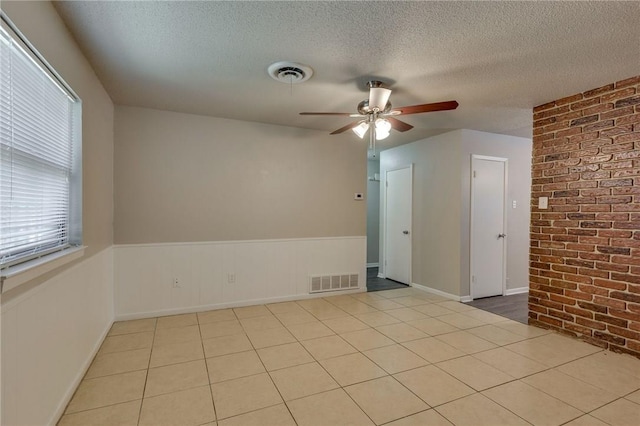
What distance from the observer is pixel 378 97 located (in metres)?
2.58

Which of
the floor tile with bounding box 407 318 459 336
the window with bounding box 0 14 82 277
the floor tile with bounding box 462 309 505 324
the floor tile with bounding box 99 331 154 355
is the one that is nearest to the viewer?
the window with bounding box 0 14 82 277

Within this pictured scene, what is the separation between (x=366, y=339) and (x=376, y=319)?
23.1 inches

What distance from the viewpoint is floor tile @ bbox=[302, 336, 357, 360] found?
2.69m

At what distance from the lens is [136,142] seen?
11.5 ft

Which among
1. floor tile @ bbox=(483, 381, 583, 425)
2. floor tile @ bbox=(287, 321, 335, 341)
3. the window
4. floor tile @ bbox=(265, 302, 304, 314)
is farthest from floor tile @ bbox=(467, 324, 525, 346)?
the window

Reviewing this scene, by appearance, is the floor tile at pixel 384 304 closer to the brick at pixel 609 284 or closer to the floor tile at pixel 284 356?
the floor tile at pixel 284 356

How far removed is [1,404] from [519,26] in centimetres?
327

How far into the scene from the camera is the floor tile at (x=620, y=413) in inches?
72.7

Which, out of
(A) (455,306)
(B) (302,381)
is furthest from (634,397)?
(B) (302,381)

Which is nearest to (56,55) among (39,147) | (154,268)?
(39,147)

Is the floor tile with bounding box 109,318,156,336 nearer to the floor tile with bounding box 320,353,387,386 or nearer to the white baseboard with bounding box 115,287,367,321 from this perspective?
the white baseboard with bounding box 115,287,367,321

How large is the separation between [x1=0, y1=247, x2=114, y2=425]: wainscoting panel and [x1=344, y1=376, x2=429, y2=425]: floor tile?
1750 millimetres

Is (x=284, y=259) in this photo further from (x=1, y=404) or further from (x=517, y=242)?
(x=517, y=242)

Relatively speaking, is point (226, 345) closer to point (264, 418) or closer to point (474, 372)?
point (264, 418)
